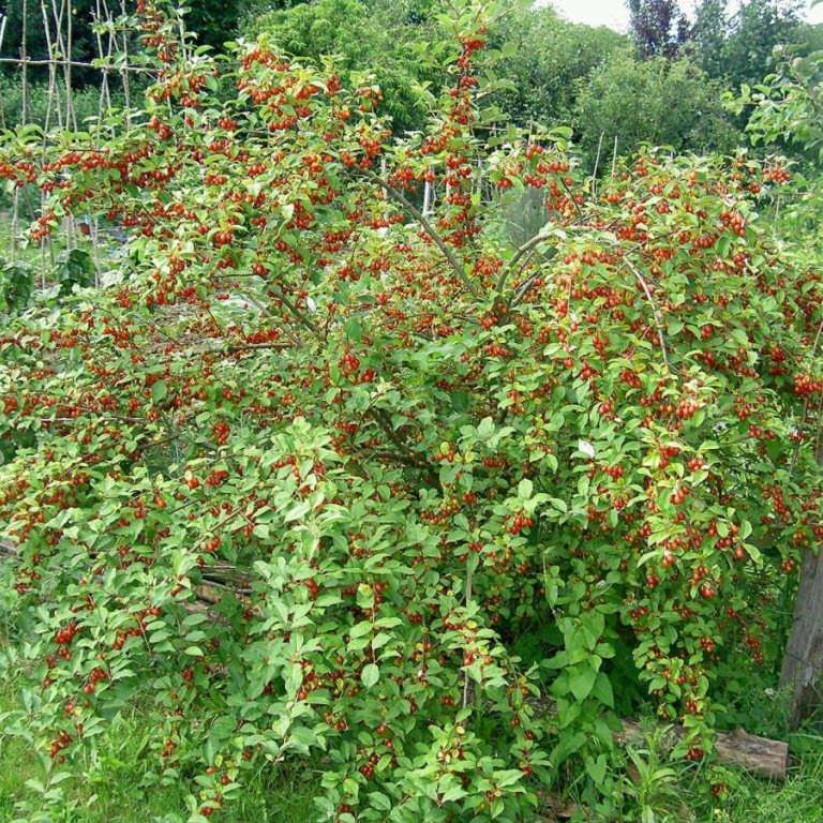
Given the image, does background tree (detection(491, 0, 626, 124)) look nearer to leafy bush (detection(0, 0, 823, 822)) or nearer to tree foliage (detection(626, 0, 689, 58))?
tree foliage (detection(626, 0, 689, 58))

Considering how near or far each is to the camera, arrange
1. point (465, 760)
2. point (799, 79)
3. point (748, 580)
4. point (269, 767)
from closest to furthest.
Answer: point (465, 760) < point (269, 767) < point (748, 580) < point (799, 79)

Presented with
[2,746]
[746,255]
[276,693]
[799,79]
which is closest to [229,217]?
[276,693]

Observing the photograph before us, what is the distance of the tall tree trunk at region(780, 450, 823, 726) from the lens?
286 cm

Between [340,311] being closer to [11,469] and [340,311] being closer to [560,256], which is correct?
[560,256]

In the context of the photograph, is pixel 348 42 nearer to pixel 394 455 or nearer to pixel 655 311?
pixel 394 455

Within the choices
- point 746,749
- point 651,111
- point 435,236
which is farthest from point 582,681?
point 651,111

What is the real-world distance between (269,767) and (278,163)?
1.62 metres

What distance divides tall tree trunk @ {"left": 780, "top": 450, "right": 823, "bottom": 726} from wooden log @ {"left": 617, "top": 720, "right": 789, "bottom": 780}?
0.26m

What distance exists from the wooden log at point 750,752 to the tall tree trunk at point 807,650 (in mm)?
258

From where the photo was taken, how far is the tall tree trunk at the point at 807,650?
2.86m

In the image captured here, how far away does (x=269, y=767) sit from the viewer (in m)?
2.59

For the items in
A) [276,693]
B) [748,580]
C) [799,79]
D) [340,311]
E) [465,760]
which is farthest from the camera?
[799,79]

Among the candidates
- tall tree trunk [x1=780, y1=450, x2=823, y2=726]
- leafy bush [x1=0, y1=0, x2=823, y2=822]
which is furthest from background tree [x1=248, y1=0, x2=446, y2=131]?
tall tree trunk [x1=780, y1=450, x2=823, y2=726]

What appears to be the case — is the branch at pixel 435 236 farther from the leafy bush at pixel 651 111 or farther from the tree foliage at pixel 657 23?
the tree foliage at pixel 657 23
